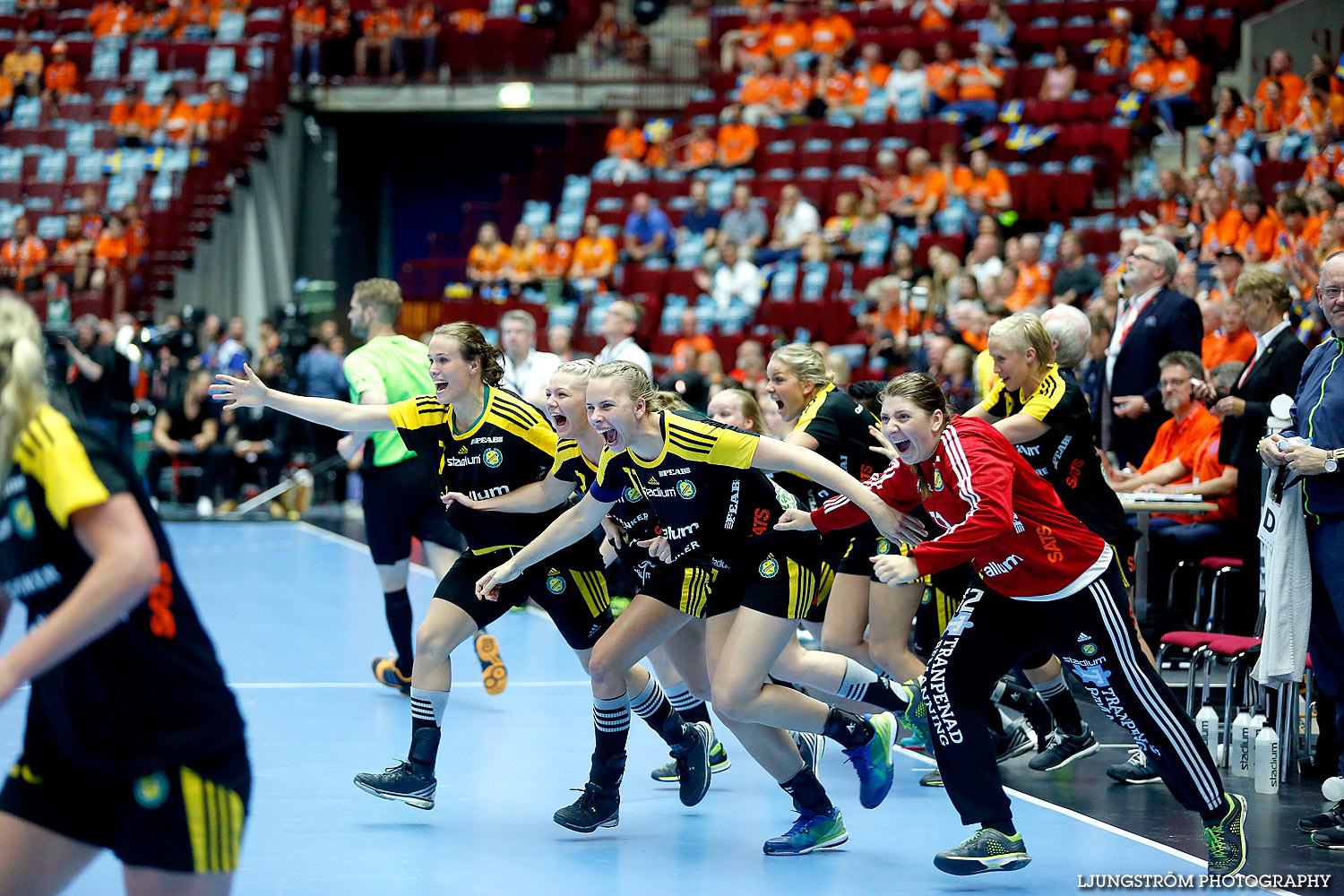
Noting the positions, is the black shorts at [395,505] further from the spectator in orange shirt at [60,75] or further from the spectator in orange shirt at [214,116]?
the spectator in orange shirt at [60,75]

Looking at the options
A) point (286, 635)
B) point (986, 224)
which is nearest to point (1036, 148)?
point (986, 224)

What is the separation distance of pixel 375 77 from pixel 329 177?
2.23 meters

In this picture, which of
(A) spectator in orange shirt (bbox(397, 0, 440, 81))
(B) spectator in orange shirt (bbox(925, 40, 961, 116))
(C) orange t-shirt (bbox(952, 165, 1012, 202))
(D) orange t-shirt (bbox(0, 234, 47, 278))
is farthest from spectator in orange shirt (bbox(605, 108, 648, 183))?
(D) orange t-shirt (bbox(0, 234, 47, 278))

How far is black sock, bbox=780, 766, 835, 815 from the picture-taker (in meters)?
4.71

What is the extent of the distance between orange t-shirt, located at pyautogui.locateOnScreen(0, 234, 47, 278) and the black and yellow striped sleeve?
1802 cm

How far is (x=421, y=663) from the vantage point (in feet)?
16.5

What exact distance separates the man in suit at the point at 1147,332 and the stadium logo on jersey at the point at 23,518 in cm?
624

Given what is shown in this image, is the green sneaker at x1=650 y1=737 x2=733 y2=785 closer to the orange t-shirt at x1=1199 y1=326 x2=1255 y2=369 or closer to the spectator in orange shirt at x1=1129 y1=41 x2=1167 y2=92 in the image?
the orange t-shirt at x1=1199 y1=326 x2=1255 y2=369

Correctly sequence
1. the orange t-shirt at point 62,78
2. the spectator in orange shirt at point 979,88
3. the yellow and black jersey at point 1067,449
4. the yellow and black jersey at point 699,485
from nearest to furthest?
the yellow and black jersey at point 699,485 < the yellow and black jersey at point 1067,449 < the spectator in orange shirt at point 979,88 < the orange t-shirt at point 62,78

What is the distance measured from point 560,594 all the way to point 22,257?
54.2ft

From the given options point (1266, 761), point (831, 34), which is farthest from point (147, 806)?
point (831, 34)

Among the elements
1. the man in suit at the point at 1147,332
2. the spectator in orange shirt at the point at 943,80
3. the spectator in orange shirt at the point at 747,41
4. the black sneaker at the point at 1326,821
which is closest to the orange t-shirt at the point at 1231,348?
the man in suit at the point at 1147,332

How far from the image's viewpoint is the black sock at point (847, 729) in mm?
4789

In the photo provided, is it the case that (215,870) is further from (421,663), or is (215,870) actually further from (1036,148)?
(1036,148)
